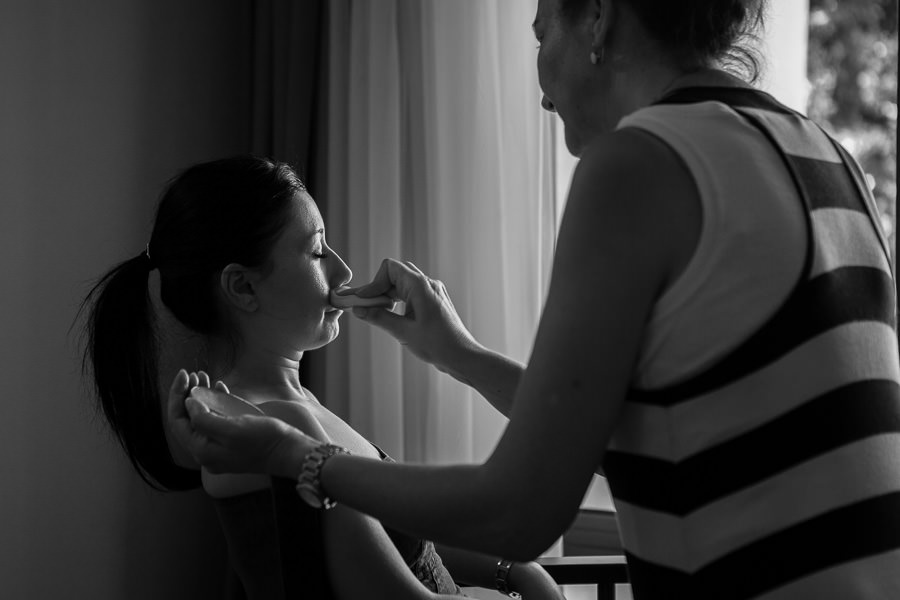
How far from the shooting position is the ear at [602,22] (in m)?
0.97

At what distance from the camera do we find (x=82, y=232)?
2406 millimetres

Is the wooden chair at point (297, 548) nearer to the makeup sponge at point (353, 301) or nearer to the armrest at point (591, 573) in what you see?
the makeup sponge at point (353, 301)

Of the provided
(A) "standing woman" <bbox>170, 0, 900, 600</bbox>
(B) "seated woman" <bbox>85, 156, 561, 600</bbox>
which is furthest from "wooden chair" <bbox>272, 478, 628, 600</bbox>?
(A) "standing woman" <bbox>170, 0, 900, 600</bbox>

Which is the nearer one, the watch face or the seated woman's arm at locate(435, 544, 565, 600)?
the watch face

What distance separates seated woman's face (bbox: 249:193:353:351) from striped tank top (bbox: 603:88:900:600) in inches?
28.3

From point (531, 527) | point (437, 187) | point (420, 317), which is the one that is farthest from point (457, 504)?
point (437, 187)

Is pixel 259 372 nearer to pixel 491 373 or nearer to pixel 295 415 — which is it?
pixel 295 415

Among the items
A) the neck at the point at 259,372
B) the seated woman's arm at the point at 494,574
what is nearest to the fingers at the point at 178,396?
the neck at the point at 259,372

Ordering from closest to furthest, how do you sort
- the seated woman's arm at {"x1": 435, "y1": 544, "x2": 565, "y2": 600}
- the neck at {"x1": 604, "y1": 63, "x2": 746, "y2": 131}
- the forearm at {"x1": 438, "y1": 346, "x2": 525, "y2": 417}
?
1. the neck at {"x1": 604, "y1": 63, "x2": 746, "y2": 131}
2. the forearm at {"x1": 438, "y1": 346, "x2": 525, "y2": 417}
3. the seated woman's arm at {"x1": 435, "y1": 544, "x2": 565, "y2": 600}

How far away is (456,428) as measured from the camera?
226 centimetres

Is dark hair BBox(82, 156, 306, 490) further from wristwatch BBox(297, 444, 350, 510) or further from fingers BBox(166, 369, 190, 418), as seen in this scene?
wristwatch BBox(297, 444, 350, 510)

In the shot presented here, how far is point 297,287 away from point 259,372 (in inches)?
5.2

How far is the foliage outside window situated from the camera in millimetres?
4625

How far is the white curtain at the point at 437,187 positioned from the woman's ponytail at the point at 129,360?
0.90 metres
